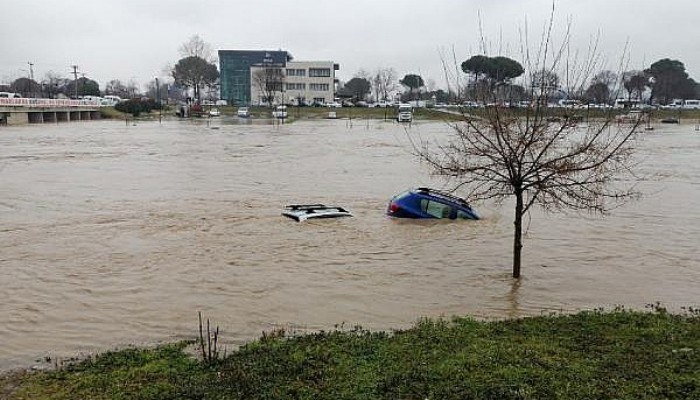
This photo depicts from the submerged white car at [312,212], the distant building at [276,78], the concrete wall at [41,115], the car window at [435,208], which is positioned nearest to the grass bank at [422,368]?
the car window at [435,208]

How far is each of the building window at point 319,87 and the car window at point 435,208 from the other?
408 feet

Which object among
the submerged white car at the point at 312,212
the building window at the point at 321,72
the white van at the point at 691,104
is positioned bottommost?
the submerged white car at the point at 312,212

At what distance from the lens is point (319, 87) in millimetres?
142375

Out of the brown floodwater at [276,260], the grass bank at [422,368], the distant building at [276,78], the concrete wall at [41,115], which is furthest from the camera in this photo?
the distant building at [276,78]

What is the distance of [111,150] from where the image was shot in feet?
152

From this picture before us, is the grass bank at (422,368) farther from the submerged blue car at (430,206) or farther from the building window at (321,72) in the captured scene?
the building window at (321,72)

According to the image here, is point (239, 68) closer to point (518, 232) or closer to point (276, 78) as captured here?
point (276, 78)

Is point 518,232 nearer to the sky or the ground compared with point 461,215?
nearer to the sky

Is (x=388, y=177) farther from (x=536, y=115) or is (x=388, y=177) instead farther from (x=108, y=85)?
(x=108, y=85)

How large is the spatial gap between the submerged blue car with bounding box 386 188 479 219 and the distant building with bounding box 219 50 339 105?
110 meters

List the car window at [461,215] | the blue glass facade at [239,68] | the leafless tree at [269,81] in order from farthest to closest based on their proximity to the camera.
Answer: the blue glass facade at [239,68], the leafless tree at [269,81], the car window at [461,215]

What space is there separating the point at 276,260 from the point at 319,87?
129650mm

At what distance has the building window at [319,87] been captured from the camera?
141750mm

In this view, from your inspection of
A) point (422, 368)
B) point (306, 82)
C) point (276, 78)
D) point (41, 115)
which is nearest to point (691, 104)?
point (306, 82)
